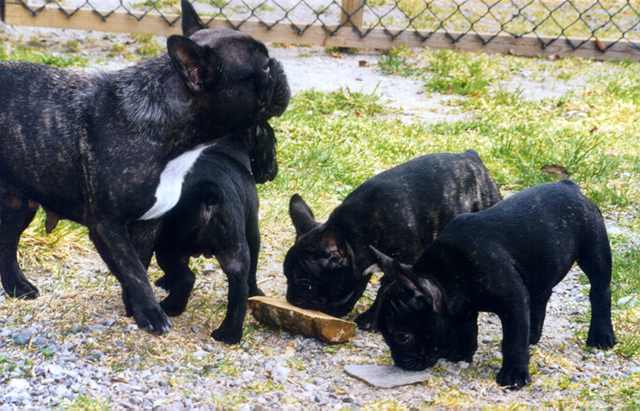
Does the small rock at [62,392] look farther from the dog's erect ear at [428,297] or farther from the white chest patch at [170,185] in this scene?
the dog's erect ear at [428,297]

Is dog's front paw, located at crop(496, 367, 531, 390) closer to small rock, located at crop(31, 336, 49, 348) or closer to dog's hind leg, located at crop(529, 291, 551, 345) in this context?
dog's hind leg, located at crop(529, 291, 551, 345)

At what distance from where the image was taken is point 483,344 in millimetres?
5410

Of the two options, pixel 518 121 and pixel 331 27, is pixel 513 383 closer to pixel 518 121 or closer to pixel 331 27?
pixel 518 121

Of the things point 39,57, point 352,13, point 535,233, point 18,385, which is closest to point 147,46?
point 39,57

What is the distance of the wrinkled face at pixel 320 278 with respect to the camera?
18.3ft

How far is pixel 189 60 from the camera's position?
4.75 metres

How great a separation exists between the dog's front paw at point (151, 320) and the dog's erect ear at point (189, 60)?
1.01 m

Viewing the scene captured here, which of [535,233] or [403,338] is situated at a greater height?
[535,233]

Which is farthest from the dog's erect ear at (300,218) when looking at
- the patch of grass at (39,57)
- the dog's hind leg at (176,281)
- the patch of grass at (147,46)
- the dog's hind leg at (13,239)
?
the patch of grass at (147,46)

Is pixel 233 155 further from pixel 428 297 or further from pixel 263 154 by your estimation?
pixel 428 297

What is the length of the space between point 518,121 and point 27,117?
5022 millimetres

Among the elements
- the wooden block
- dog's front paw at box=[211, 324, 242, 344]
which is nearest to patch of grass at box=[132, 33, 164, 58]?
the wooden block

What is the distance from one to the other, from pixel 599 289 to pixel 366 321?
3.79 ft

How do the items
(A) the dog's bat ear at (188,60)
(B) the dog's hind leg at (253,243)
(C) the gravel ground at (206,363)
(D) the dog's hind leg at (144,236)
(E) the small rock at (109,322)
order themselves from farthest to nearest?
(B) the dog's hind leg at (253,243) < (E) the small rock at (109,322) < (D) the dog's hind leg at (144,236) < (A) the dog's bat ear at (188,60) < (C) the gravel ground at (206,363)
